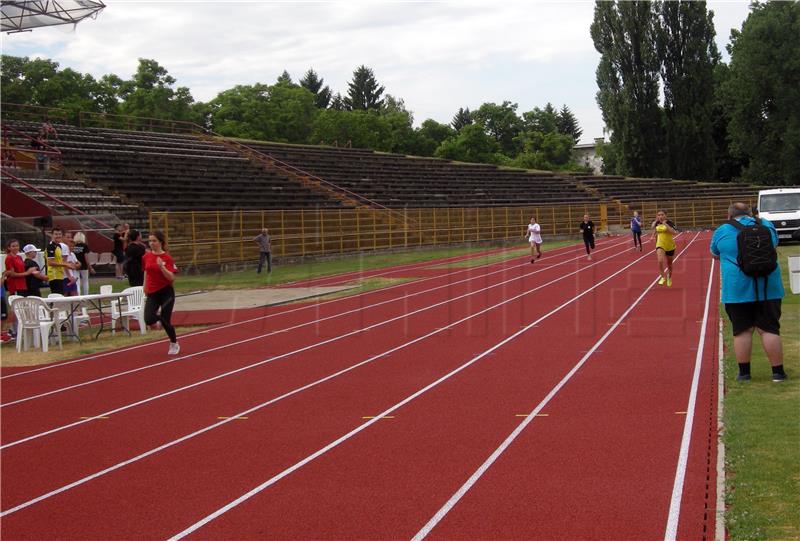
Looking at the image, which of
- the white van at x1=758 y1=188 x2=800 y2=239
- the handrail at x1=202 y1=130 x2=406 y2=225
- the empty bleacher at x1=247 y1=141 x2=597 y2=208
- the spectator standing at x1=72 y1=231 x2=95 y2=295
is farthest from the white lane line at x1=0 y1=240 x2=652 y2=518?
the empty bleacher at x1=247 y1=141 x2=597 y2=208

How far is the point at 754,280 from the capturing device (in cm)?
877

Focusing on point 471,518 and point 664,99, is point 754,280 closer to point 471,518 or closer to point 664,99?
point 471,518

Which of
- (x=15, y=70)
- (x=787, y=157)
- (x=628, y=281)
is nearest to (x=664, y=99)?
(x=787, y=157)

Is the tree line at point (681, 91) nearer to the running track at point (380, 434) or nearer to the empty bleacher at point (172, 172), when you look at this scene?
the empty bleacher at point (172, 172)

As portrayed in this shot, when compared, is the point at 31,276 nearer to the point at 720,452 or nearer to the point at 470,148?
the point at 720,452

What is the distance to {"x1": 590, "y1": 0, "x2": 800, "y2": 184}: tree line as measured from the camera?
68625mm

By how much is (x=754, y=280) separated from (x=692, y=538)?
446cm

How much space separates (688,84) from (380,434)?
68.7 m

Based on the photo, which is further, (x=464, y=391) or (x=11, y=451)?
(x=464, y=391)

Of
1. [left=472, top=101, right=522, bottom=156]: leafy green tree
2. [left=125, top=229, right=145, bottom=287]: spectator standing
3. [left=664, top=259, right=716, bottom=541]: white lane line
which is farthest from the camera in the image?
[left=472, top=101, right=522, bottom=156]: leafy green tree

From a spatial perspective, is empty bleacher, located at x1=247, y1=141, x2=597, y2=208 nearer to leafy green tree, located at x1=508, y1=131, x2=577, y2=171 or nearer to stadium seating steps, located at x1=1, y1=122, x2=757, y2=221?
stadium seating steps, located at x1=1, y1=122, x2=757, y2=221

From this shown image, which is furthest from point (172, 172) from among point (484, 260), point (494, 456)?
point (494, 456)

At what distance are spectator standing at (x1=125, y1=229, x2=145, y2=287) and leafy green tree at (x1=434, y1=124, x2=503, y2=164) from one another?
7626 centimetres

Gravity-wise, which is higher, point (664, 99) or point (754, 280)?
point (664, 99)
